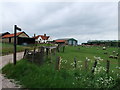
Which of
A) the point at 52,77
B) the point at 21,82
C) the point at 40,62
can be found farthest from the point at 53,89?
the point at 40,62

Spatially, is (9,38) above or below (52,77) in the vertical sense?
above

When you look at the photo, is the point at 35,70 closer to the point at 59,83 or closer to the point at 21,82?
the point at 21,82

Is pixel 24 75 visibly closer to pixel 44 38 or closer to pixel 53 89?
pixel 53 89

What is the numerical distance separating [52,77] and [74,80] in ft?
3.36

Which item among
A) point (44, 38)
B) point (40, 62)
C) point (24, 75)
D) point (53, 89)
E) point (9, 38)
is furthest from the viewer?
point (44, 38)

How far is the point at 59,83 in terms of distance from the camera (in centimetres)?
546

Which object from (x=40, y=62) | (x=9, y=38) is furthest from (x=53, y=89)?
(x=9, y=38)

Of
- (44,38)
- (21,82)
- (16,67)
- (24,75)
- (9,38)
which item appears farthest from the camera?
(44,38)

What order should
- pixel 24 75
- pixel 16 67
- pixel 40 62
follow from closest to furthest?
pixel 24 75
pixel 16 67
pixel 40 62

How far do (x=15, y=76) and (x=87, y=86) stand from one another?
4049 mm

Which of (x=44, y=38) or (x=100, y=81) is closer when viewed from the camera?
(x=100, y=81)

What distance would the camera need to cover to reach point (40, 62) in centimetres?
977

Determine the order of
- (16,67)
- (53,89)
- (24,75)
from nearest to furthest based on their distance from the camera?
(53,89) → (24,75) → (16,67)

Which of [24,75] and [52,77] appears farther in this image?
[24,75]
